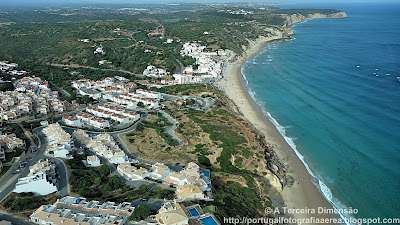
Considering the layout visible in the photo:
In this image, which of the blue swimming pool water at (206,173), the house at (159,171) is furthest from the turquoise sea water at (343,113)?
the house at (159,171)

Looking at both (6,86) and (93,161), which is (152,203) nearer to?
(93,161)

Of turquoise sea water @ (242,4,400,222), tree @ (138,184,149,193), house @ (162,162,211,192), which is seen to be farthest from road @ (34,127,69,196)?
turquoise sea water @ (242,4,400,222)

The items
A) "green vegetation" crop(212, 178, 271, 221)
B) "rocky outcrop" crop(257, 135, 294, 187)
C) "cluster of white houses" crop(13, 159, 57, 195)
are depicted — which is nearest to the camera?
"green vegetation" crop(212, 178, 271, 221)

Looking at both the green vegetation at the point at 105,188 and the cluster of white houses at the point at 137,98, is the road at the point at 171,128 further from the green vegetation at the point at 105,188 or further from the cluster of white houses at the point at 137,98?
the green vegetation at the point at 105,188

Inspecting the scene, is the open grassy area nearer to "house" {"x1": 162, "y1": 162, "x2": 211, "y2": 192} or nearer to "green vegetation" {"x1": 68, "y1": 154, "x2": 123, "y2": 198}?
"green vegetation" {"x1": 68, "y1": 154, "x2": 123, "y2": 198}

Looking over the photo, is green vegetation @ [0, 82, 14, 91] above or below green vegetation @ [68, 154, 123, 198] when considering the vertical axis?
above

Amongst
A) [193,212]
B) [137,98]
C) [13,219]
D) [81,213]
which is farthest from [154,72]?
[13,219]
